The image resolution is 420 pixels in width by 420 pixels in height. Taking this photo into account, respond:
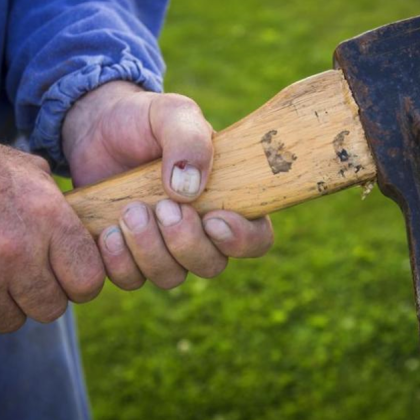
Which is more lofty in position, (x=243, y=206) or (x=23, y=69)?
(x=23, y=69)

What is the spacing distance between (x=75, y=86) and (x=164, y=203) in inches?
16.4

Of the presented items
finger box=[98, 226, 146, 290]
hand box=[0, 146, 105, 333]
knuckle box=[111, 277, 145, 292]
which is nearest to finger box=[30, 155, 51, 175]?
hand box=[0, 146, 105, 333]

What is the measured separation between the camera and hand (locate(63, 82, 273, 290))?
5.90 feet

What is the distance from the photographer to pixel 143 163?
6.66ft

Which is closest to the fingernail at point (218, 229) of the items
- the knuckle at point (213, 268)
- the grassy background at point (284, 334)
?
the knuckle at point (213, 268)

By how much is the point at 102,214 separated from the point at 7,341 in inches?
27.3

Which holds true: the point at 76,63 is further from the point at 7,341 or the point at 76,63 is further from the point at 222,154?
the point at 7,341

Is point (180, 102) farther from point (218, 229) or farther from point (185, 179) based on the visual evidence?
point (218, 229)

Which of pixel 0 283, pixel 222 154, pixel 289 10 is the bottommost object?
pixel 289 10

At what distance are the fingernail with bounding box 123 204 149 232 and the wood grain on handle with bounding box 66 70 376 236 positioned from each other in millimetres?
26

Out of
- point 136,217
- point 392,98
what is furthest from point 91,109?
point 392,98

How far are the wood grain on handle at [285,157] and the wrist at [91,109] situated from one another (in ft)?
0.82

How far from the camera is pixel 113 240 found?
1.88 metres

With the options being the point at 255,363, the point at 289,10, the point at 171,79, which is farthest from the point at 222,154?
the point at 289,10
